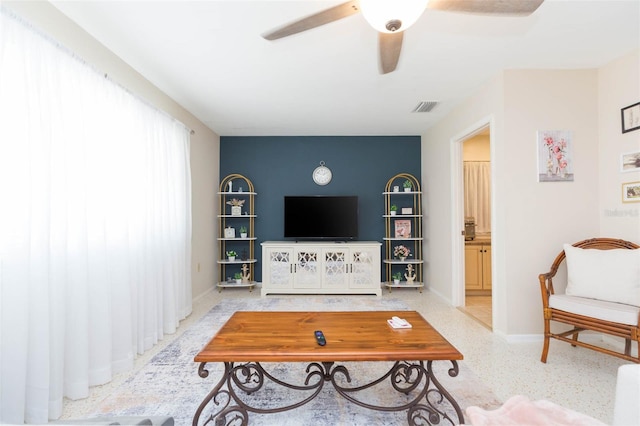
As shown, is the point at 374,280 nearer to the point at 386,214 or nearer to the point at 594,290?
the point at 386,214

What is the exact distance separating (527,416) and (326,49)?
2.55m

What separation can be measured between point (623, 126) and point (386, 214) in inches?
115

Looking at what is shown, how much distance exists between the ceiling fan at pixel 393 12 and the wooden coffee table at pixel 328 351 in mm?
1559

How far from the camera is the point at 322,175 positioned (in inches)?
201

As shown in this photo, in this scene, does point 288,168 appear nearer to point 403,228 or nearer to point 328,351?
point 403,228

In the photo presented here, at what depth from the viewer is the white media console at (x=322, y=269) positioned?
4539mm

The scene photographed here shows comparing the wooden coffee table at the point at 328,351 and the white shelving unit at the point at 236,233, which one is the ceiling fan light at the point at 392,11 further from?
the white shelving unit at the point at 236,233

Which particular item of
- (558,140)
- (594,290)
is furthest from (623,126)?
(594,290)

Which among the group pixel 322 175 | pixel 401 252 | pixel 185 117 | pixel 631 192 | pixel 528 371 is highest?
pixel 185 117

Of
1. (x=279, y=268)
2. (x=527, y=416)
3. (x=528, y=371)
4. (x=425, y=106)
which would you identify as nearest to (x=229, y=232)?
(x=279, y=268)

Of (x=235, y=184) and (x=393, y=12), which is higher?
(x=393, y=12)

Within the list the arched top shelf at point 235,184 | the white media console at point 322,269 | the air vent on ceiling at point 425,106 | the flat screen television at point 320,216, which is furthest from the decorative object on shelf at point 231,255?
the air vent on ceiling at point 425,106

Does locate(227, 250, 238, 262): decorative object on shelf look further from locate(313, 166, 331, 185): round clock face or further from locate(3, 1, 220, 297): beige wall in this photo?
locate(313, 166, 331, 185): round clock face

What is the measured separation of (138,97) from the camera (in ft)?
8.75
